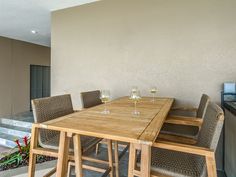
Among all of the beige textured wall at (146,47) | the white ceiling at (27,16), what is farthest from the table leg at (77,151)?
the white ceiling at (27,16)

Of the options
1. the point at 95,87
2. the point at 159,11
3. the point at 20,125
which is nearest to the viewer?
the point at 159,11

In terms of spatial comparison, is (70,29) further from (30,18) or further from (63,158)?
(63,158)

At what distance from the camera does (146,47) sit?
2.63 metres

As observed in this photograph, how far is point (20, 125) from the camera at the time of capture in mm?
4156

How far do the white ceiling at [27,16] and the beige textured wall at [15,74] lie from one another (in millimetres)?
475

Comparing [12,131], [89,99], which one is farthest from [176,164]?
[12,131]

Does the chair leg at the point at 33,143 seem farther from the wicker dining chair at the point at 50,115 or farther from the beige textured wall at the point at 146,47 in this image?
the beige textured wall at the point at 146,47

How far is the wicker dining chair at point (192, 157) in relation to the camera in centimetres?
100

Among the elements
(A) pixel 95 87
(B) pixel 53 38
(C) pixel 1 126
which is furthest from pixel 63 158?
(C) pixel 1 126

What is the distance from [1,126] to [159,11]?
4453mm

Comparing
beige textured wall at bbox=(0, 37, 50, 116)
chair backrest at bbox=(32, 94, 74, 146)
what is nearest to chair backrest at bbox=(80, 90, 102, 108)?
chair backrest at bbox=(32, 94, 74, 146)

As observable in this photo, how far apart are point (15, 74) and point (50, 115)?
15.4 ft

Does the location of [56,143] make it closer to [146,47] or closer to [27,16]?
[146,47]

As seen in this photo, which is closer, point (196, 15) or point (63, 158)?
point (63, 158)
